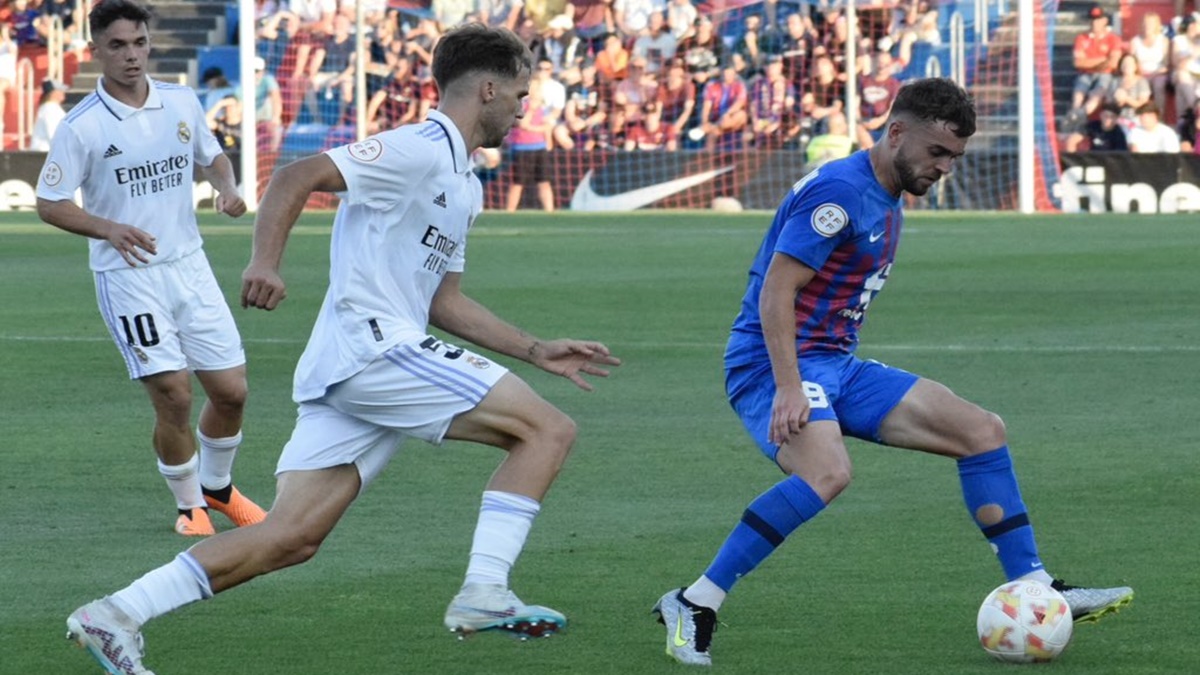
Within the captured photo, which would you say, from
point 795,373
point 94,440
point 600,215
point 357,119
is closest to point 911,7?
point 600,215

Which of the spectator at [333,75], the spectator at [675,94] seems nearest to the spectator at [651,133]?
the spectator at [675,94]

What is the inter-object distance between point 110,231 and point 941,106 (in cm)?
312

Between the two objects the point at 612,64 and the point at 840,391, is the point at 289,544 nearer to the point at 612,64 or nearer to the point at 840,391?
the point at 840,391

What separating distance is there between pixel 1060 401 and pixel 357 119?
2086 cm

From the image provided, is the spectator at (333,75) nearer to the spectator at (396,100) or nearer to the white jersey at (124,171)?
the spectator at (396,100)

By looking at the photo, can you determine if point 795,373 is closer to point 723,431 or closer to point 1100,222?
point 723,431

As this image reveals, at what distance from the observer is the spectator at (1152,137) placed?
2856 centimetres

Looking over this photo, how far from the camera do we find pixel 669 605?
19.0 ft

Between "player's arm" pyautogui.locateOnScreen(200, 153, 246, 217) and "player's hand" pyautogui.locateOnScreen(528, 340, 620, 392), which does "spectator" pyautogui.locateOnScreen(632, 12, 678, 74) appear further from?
"player's hand" pyautogui.locateOnScreen(528, 340, 620, 392)

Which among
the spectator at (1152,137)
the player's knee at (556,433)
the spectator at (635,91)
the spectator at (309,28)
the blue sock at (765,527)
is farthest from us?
the spectator at (309,28)

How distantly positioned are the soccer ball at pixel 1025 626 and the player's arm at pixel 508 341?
121cm

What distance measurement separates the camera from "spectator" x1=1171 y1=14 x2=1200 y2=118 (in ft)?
97.9

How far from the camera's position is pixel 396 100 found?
31.7 metres

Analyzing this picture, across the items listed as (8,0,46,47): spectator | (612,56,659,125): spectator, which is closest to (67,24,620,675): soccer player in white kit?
(612,56,659,125): spectator
